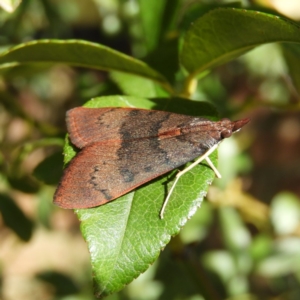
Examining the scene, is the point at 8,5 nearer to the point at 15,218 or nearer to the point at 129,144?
the point at 129,144

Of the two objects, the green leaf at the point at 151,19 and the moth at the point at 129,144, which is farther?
the green leaf at the point at 151,19

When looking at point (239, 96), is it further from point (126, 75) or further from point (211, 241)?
point (126, 75)

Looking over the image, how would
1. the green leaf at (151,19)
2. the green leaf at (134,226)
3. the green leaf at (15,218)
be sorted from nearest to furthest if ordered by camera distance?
1. the green leaf at (134,226)
2. the green leaf at (151,19)
3. the green leaf at (15,218)

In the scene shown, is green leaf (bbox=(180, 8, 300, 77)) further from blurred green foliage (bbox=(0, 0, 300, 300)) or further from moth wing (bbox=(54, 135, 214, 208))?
moth wing (bbox=(54, 135, 214, 208))

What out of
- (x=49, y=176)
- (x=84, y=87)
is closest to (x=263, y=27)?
(x=49, y=176)

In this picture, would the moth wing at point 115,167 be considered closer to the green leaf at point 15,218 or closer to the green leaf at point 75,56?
the green leaf at point 75,56

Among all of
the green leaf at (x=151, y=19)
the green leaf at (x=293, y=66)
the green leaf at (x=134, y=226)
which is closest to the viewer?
the green leaf at (x=134, y=226)

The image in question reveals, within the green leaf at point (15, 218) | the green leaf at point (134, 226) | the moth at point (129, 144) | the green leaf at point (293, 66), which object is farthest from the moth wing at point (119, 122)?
the green leaf at point (15, 218)

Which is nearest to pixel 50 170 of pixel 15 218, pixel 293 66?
pixel 15 218
